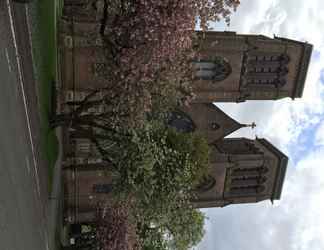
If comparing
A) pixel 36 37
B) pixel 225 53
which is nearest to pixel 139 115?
pixel 36 37

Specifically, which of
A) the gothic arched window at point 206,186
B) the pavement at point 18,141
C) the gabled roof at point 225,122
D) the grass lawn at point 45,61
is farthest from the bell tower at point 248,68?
the pavement at point 18,141

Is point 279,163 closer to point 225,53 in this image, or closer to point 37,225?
point 225,53

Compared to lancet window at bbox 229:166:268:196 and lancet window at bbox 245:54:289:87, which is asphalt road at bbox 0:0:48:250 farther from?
lancet window at bbox 229:166:268:196

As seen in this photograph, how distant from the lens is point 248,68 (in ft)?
126

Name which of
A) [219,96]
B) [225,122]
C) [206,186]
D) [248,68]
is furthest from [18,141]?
[225,122]

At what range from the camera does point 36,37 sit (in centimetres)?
2252

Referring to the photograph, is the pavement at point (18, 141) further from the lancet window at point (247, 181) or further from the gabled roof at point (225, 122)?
the gabled roof at point (225, 122)

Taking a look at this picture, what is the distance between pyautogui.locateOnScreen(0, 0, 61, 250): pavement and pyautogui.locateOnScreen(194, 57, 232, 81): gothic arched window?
19175 millimetres

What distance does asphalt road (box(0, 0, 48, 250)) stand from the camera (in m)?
14.2

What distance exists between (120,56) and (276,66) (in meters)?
22.4

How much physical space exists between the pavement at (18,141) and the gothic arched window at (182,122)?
22.0m

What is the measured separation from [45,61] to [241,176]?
2596 cm

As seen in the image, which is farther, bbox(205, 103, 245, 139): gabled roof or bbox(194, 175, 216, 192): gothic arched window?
bbox(205, 103, 245, 139): gabled roof

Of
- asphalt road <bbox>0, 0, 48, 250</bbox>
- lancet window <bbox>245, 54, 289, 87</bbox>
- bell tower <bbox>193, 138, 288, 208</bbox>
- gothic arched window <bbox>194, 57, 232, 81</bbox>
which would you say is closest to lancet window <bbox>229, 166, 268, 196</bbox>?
bell tower <bbox>193, 138, 288, 208</bbox>
